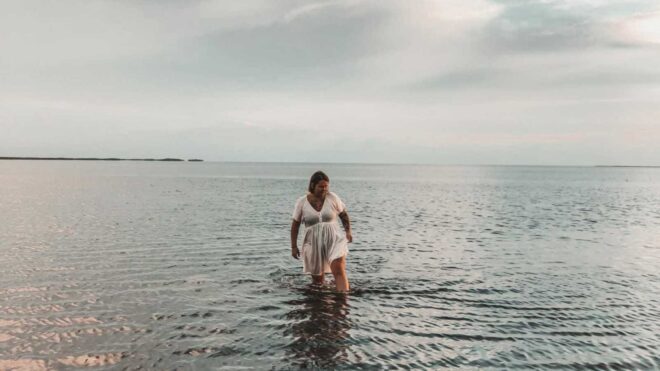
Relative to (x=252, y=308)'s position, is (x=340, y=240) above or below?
above

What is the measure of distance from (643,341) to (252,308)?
24.9 feet

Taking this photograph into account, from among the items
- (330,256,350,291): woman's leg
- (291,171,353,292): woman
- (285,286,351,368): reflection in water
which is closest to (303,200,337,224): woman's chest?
(291,171,353,292): woman

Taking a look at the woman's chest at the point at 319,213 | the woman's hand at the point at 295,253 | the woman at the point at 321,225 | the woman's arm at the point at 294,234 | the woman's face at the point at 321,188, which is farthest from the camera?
the woman's hand at the point at 295,253

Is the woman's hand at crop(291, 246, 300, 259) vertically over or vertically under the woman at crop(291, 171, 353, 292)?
under

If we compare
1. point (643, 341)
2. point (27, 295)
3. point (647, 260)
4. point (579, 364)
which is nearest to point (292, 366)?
point (579, 364)

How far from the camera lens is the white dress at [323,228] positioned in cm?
1053

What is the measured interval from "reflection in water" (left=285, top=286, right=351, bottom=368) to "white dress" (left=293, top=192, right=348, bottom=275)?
0.99 metres

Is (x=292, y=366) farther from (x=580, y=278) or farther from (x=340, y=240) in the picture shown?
(x=580, y=278)

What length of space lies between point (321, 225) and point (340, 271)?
3.93 ft

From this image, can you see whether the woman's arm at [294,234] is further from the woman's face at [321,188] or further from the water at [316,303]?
the water at [316,303]

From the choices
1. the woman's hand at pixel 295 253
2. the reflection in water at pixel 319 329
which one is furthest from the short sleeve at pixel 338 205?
the reflection in water at pixel 319 329

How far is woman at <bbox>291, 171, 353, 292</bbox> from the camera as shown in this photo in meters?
10.4

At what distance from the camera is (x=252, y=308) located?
34.3 feet

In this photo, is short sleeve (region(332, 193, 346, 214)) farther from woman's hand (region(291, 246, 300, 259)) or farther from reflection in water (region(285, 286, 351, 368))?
reflection in water (region(285, 286, 351, 368))
